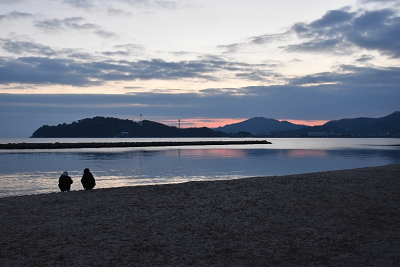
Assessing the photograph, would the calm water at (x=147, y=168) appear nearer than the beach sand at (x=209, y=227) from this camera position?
No

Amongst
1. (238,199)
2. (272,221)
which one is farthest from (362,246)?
(238,199)

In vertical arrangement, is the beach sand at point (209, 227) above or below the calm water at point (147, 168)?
above

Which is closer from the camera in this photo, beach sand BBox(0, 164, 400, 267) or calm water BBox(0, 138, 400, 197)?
beach sand BBox(0, 164, 400, 267)

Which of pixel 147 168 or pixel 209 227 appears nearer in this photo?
pixel 209 227

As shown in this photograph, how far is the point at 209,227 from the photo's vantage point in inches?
369

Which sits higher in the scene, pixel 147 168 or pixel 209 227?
pixel 209 227

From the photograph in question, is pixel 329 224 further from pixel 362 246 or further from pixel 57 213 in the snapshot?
pixel 57 213

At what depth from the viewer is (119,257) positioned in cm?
732

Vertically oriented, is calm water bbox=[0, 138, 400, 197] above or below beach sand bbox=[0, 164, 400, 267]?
below

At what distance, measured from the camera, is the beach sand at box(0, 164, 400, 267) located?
7.33 metres

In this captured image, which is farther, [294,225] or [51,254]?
[294,225]

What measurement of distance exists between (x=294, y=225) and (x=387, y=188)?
6684 mm

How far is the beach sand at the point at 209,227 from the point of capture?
7.33 metres

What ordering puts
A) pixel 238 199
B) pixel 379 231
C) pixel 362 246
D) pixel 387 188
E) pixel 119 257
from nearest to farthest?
pixel 119 257
pixel 362 246
pixel 379 231
pixel 238 199
pixel 387 188
